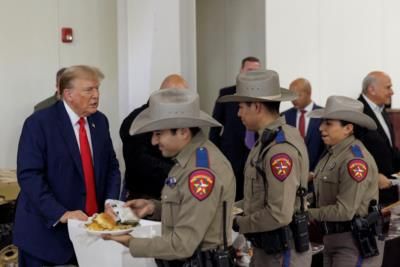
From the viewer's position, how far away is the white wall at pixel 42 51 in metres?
4.71

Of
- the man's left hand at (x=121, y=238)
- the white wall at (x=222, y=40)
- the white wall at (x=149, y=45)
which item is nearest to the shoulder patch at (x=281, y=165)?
the man's left hand at (x=121, y=238)

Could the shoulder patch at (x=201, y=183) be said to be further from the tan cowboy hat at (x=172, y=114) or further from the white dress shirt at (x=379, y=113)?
the white dress shirt at (x=379, y=113)

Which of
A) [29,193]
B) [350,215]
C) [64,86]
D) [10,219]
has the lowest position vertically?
[10,219]

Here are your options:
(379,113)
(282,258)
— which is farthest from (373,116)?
(282,258)

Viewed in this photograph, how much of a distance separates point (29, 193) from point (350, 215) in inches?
58.9

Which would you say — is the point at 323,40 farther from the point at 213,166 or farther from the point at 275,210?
the point at 213,166

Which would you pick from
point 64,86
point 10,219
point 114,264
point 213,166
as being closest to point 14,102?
point 10,219

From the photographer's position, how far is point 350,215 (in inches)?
125

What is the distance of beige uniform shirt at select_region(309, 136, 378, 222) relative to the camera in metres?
3.19

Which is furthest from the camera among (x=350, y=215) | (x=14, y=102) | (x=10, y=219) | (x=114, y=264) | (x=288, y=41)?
(x=288, y=41)

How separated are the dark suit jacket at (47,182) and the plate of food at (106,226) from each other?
1.05 ft

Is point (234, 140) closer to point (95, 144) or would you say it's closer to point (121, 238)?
point (95, 144)

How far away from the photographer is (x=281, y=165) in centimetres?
266

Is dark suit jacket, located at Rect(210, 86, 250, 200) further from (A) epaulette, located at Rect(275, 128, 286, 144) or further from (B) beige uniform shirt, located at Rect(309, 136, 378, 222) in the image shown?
(A) epaulette, located at Rect(275, 128, 286, 144)
